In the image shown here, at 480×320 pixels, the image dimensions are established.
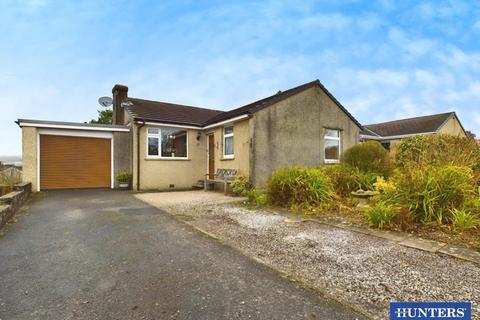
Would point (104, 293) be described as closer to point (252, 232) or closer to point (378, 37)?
point (252, 232)

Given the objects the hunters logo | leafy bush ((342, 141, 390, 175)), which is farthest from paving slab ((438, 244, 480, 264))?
leafy bush ((342, 141, 390, 175))

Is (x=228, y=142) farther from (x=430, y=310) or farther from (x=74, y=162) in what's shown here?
(x=430, y=310)

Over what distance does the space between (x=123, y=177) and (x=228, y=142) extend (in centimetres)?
551

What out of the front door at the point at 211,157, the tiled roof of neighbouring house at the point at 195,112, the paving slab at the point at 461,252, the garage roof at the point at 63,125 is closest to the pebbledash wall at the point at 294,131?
the tiled roof of neighbouring house at the point at 195,112

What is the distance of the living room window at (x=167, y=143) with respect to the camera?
1212 centimetres

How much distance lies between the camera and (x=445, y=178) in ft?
A: 16.0

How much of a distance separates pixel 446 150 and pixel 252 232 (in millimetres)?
5745

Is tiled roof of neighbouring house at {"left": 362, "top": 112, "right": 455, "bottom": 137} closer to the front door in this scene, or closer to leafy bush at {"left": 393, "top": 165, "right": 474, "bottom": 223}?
the front door

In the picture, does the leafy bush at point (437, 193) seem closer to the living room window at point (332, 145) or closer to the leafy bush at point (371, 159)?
the leafy bush at point (371, 159)

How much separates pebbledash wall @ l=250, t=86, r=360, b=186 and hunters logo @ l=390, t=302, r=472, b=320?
25.7 feet

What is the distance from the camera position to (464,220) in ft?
14.0

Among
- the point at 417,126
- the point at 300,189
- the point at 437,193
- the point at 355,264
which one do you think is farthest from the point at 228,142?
the point at 417,126

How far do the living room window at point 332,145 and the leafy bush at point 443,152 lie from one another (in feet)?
17.0

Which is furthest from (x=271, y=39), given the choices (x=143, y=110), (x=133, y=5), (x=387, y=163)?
(x=387, y=163)
